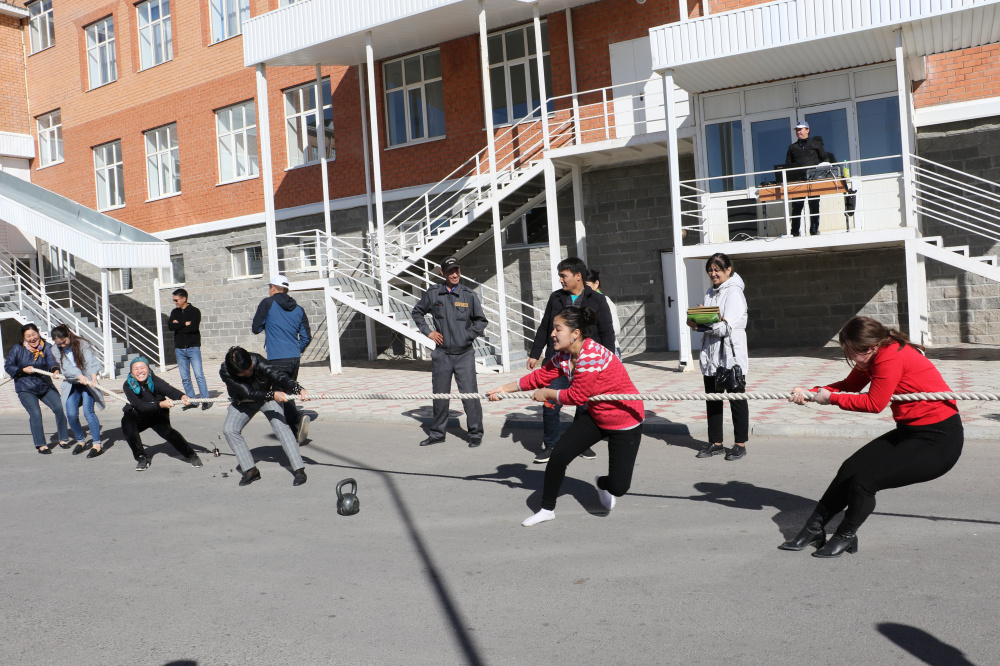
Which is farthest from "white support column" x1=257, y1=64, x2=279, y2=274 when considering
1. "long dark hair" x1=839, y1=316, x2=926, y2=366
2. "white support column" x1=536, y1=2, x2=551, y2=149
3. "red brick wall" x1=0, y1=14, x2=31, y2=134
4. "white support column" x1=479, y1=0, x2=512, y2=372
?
"red brick wall" x1=0, y1=14, x2=31, y2=134

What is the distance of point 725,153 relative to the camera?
15.6 metres

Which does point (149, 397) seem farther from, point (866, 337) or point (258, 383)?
point (866, 337)

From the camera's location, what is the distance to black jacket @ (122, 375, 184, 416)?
28.8 feet

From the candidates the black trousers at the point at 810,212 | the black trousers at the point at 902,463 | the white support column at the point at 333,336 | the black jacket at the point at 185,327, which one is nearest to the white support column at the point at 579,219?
the black trousers at the point at 810,212

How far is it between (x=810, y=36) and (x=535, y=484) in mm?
9296

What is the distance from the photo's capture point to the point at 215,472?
28.2ft

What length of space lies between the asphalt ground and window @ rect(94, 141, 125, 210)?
21499 mm

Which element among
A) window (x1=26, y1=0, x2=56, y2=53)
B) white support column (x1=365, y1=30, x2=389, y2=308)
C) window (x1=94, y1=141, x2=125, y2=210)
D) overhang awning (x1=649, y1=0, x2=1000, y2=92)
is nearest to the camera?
overhang awning (x1=649, y1=0, x2=1000, y2=92)

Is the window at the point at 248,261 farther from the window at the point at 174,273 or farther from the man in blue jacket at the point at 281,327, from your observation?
the man in blue jacket at the point at 281,327

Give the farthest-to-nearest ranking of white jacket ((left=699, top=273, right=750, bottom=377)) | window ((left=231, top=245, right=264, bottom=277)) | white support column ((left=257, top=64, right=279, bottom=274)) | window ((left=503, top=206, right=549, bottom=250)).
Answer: window ((left=231, top=245, right=264, bottom=277))
window ((left=503, top=206, right=549, bottom=250))
white support column ((left=257, top=64, right=279, bottom=274))
white jacket ((left=699, top=273, right=750, bottom=377))

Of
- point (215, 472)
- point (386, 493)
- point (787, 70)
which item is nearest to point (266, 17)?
point (787, 70)

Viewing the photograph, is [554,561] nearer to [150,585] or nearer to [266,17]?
[150,585]

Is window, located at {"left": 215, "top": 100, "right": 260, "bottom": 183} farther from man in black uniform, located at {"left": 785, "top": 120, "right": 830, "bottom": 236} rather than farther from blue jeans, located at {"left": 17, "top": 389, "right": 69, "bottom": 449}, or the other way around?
man in black uniform, located at {"left": 785, "top": 120, "right": 830, "bottom": 236}

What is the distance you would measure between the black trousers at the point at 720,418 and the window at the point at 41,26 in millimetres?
28643
